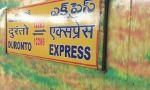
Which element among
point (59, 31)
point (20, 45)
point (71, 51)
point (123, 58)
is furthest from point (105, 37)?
point (20, 45)

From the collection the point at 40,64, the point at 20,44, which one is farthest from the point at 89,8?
the point at 20,44

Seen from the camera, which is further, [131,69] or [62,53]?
[62,53]

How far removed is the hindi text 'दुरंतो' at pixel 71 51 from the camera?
7.42ft

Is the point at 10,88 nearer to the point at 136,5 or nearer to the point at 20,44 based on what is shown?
the point at 20,44

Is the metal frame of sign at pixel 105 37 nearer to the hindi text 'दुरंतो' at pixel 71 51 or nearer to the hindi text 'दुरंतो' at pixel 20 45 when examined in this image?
the hindi text 'दुरंतो' at pixel 71 51

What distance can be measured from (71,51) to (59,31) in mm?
241

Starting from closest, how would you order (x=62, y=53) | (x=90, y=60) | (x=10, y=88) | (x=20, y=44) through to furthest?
1. (x=90, y=60)
2. (x=62, y=53)
3. (x=20, y=44)
4. (x=10, y=88)

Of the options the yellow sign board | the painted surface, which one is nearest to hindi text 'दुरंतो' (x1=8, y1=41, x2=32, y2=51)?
the yellow sign board

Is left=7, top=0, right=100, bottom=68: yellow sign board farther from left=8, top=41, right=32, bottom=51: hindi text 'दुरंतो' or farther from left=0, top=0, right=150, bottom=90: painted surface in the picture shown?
left=0, top=0, right=150, bottom=90: painted surface

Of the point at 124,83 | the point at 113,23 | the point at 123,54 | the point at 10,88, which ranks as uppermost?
the point at 113,23

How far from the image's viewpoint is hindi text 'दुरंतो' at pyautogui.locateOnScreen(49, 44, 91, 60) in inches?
89.0

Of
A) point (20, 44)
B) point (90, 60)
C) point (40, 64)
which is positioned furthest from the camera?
point (20, 44)

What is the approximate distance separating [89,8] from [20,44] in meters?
1.21

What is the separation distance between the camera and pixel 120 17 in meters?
2.01
